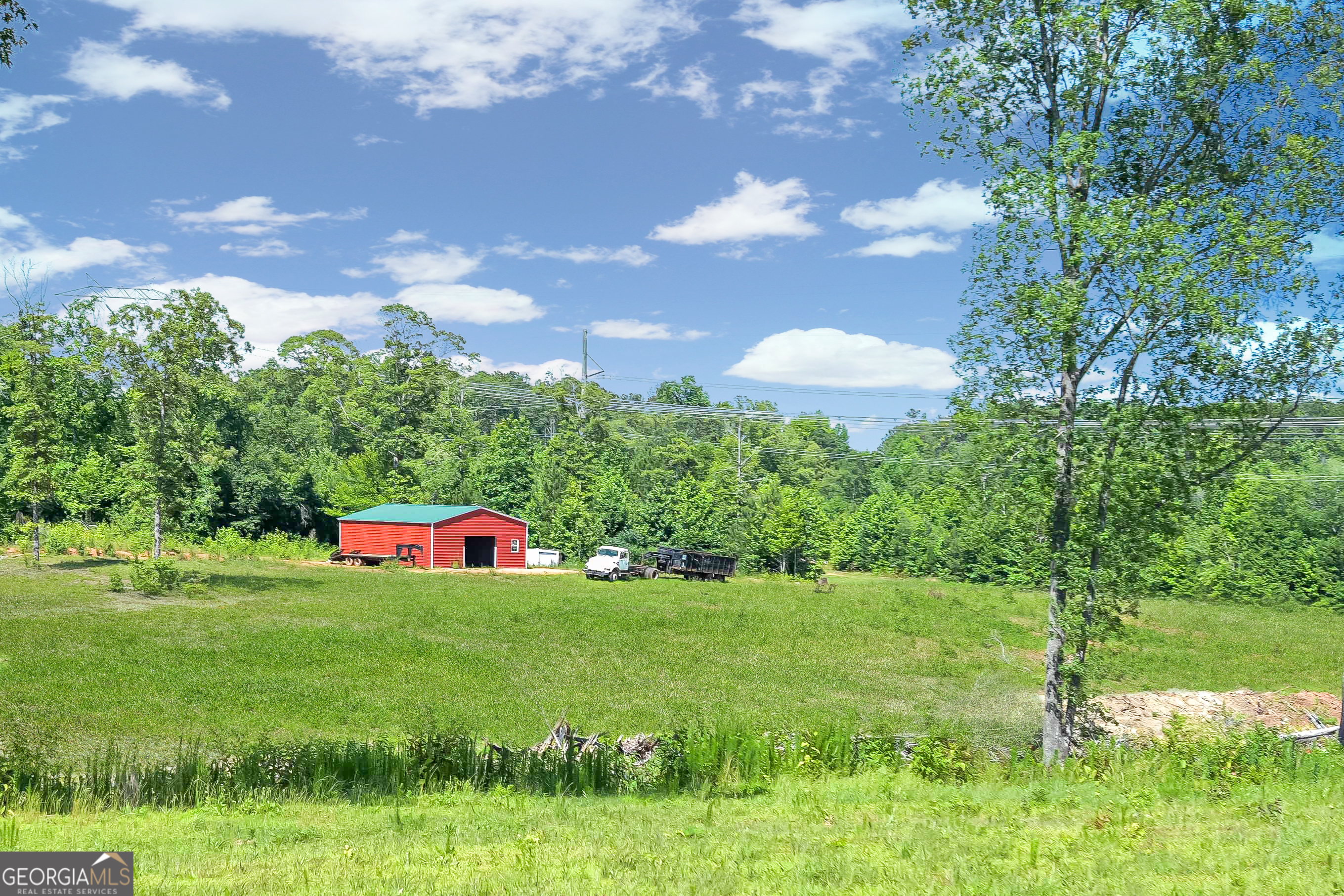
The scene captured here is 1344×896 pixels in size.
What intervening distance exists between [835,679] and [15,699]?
18035mm

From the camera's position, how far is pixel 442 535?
50.6 meters

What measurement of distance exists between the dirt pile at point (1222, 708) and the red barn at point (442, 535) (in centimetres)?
3773

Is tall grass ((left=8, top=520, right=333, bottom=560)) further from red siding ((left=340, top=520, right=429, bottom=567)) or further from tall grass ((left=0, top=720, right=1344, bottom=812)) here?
tall grass ((left=0, top=720, right=1344, bottom=812))

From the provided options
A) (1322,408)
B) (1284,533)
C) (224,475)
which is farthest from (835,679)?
(224,475)

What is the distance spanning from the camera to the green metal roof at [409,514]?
5094 centimetres

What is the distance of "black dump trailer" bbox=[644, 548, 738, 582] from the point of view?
49500 mm

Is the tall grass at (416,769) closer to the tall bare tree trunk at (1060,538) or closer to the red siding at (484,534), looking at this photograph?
the tall bare tree trunk at (1060,538)

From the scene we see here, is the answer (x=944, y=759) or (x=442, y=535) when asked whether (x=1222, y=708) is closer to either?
(x=944, y=759)

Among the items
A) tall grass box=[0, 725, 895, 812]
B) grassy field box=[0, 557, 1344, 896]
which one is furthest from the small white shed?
tall grass box=[0, 725, 895, 812]

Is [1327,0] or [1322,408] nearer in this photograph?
[1327,0]

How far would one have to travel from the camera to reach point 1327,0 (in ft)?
44.5

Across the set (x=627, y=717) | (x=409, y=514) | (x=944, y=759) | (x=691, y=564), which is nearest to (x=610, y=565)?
(x=691, y=564)

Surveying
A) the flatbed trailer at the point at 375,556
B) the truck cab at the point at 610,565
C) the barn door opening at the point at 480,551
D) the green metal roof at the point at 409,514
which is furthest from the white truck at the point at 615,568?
the flatbed trailer at the point at 375,556

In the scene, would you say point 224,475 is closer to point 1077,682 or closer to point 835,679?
point 835,679
